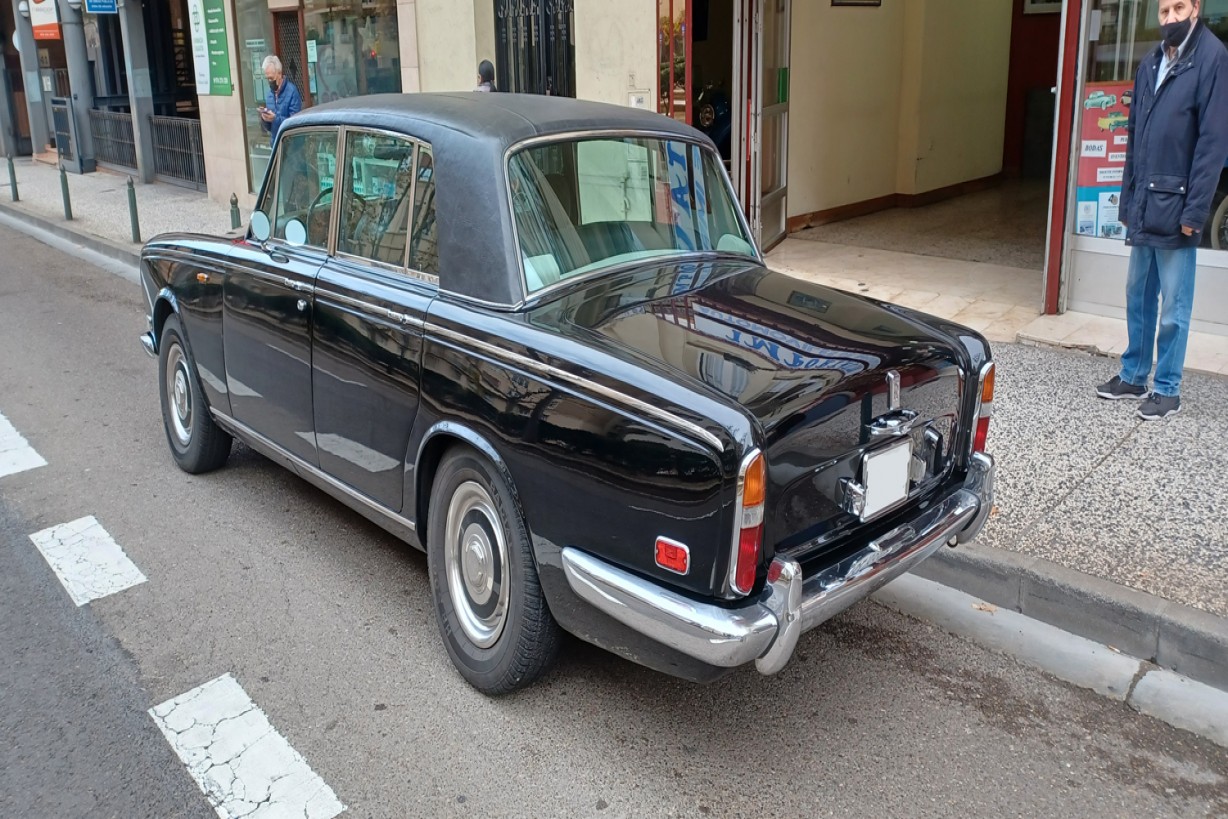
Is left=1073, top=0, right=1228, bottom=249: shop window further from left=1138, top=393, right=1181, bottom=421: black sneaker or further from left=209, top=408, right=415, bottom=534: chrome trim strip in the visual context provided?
left=209, top=408, right=415, bottom=534: chrome trim strip

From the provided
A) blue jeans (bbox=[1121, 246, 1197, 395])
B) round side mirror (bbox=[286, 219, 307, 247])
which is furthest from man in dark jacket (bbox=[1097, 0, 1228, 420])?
round side mirror (bbox=[286, 219, 307, 247])

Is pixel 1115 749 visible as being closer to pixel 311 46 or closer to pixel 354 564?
pixel 354 564

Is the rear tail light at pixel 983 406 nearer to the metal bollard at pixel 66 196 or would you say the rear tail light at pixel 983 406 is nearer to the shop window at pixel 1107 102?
the shop window at pixel 1107 102

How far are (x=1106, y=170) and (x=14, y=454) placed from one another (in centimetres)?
723

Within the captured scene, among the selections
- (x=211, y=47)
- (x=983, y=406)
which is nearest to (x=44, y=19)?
(x=211, y=47)

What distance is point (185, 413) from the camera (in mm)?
5840

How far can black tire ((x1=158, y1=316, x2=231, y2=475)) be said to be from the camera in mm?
5574

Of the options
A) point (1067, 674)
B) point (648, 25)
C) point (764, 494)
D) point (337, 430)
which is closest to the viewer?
point (764, 494)

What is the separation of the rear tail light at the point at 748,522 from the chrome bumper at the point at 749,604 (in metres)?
0.08

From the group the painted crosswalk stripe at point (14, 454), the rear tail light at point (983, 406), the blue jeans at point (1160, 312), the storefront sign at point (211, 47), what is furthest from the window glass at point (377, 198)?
the storefront sign at point (211, 47)

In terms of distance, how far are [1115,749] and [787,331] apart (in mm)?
1702

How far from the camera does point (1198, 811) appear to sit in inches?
125

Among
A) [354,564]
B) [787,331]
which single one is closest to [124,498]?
[354,564]

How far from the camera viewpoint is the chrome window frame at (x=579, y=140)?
12.0ft
